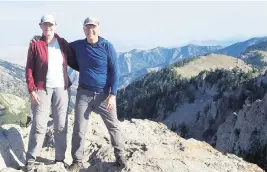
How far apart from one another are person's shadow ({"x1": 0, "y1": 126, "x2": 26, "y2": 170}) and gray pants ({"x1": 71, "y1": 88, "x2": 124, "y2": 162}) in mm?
2668

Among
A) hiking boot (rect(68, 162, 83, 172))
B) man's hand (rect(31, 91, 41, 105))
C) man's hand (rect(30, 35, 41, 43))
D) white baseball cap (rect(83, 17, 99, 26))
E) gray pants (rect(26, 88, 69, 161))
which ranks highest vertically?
white baseball cap (rect(83, 17, 99, 26))

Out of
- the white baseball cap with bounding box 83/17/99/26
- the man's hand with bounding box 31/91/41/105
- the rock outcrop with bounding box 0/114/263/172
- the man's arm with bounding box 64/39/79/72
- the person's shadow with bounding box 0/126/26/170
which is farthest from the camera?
the person's shadow with bounding box 0/126/26/170

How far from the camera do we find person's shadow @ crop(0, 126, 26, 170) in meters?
17.1

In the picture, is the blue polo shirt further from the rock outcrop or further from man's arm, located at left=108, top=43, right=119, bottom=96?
the rock outcrop

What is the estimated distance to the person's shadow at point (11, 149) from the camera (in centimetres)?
1712

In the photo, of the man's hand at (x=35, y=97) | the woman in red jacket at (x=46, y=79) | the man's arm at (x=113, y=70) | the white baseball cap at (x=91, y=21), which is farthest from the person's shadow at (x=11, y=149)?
the white baseball cap at (x=91, y=21)

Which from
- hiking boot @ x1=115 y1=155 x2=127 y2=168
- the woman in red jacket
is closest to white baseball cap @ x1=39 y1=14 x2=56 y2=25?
the woman in red jacket

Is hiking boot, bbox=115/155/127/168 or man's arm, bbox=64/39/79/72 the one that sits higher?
man's arm, bbox=64/39/79/72

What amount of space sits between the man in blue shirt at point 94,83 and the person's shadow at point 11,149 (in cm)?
273

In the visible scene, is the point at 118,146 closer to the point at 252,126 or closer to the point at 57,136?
the point at 57,136

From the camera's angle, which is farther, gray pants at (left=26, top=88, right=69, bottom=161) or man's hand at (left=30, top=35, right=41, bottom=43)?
gray pants at (left=26, top=88, right=69, bottom=161)

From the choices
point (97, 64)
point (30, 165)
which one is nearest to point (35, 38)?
point (97, 64)

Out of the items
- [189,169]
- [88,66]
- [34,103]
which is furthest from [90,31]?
[189,169]

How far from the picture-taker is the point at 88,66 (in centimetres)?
1540
